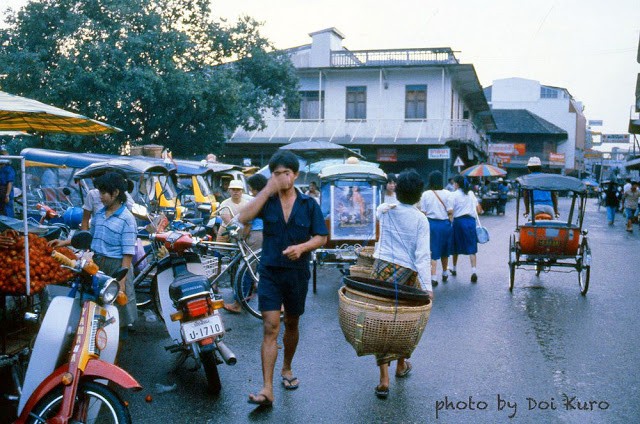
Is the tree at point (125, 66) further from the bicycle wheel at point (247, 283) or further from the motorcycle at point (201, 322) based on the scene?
the motorcycle at point (201, 322)

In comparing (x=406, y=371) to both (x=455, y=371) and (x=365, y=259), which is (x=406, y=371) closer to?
(x=455, y=371)

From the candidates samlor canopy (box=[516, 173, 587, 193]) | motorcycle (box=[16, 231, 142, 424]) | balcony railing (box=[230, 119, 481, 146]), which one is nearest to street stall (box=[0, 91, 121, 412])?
motorcycle (box=[16, 231, 142, 424])

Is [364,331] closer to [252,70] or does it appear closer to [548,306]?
[548,306]

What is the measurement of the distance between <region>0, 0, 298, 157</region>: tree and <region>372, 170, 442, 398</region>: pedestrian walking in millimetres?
17504

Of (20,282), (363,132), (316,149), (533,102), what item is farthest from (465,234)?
(533,102)

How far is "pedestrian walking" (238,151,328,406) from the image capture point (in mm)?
4949

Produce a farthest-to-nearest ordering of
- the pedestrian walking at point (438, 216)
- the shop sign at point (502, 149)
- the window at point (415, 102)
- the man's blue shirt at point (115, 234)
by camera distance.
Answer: the shop sign at point (502, 149), the window at point (415, 102), the pedestrian walking at point (438, 216), the man's blue shirt at point (115, 234)

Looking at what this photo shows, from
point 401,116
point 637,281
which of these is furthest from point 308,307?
point 401,116

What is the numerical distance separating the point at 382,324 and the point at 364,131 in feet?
99.5

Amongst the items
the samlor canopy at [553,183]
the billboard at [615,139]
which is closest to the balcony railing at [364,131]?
the samlor canopy at [553,183]

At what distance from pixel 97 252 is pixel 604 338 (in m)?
5.36

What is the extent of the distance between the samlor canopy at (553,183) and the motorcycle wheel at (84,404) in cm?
746

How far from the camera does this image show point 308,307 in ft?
28.8

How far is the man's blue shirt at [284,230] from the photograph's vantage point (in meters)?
5.03
